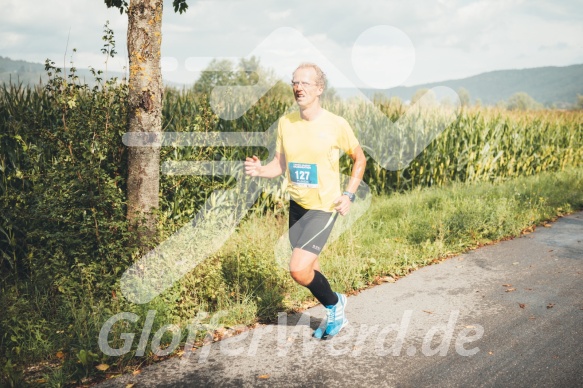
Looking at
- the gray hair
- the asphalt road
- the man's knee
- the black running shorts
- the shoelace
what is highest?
the gray hair

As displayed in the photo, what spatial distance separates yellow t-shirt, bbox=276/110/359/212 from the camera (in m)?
4.28

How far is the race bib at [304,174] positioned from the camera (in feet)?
14.1

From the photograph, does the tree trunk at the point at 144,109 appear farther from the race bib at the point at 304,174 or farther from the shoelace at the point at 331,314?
the shoelace at the point at 331,314

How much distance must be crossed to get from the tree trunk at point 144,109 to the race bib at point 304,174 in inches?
67.1

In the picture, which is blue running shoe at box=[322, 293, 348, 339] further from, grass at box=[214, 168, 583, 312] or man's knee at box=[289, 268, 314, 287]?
grass at box=[214, 168, 583, 312]

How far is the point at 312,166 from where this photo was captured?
14.1ft

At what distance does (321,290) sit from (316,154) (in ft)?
3.92

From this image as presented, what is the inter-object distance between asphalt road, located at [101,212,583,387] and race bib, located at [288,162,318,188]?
1.40 metres

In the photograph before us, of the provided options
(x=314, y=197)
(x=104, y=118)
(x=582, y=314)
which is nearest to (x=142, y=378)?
(x=314, y=197)

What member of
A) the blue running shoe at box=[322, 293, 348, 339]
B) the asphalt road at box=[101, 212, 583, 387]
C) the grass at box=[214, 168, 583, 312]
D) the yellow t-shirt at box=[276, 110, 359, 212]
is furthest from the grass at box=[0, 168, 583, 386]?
the yellow t-shirt at box=[276, 110, 359, 212]

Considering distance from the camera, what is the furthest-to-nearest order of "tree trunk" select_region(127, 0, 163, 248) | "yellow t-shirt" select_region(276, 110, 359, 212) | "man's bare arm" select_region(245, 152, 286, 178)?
1. "tree trunk" select_region(127, 0, 163, 248)
2. "man's bare arm" select_region(245, 152, 286, 178)
3. "yellow t-shirt" select_region(276, 110, 359, 212)

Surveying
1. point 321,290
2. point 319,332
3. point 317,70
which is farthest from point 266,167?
point 319,332

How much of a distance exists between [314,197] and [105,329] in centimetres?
211

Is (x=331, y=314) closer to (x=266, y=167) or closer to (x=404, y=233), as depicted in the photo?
(x=266, y=167)
